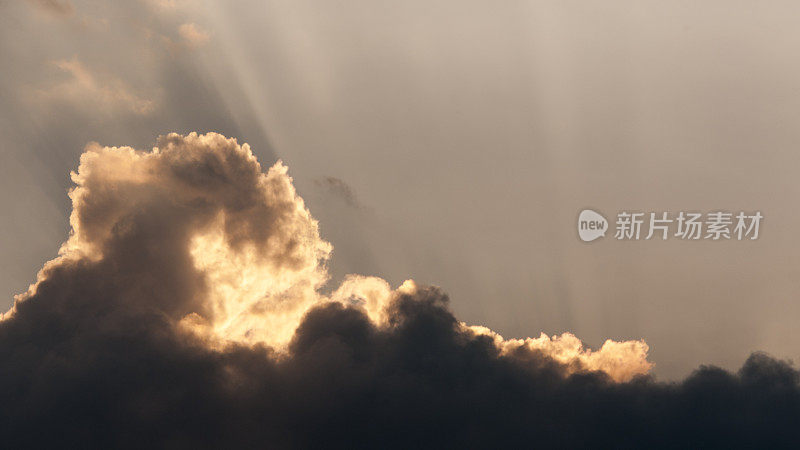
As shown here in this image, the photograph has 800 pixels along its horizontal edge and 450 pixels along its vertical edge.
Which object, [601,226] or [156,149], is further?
[156,149]

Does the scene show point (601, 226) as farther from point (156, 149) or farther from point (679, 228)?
point (156, 149)

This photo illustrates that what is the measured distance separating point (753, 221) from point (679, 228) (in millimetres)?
15468

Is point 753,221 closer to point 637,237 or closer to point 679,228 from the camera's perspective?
point 679,228

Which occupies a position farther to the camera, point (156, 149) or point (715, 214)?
point (156, 149)

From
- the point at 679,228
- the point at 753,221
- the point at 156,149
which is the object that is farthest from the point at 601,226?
the point at 156,149

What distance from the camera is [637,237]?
137 metres

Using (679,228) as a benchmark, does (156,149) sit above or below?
above

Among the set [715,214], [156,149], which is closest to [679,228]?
[715,214]

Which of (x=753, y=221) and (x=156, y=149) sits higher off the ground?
(x=156, y=149)

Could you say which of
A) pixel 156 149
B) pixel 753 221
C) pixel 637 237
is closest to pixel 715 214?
pixel 753 221

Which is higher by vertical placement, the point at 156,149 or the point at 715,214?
the point at 156,149

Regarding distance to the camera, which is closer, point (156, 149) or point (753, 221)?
point (753, 221)

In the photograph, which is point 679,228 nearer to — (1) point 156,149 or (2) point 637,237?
(2) point 637,237

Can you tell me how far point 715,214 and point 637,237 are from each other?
17.6 m
